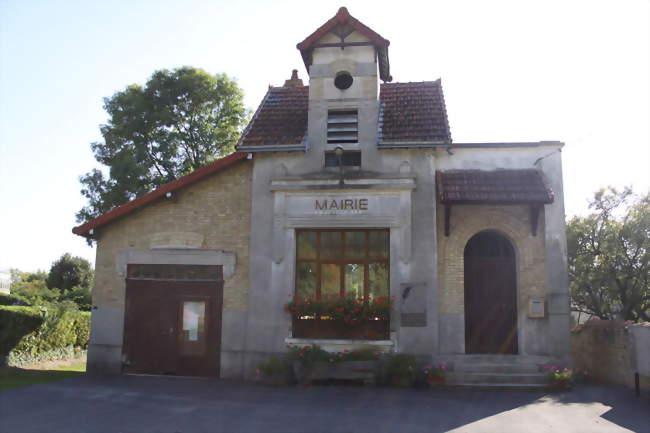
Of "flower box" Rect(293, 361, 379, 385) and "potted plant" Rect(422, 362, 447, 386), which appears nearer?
"potted plant" Rect(422, 362, 447, 386)

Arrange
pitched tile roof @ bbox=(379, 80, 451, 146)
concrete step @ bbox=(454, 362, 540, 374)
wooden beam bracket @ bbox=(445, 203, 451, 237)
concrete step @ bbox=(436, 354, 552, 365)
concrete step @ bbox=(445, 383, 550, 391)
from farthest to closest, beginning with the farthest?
pitched tile roof @ bbox=(379, 80, 451, 146)
wooden beam bracket @ bbox=(445, 203, 451, 237)
concrete step @ bbox=(436, 354, 552, 365)
concrete step @ bbox=(454, 362, 540, 374)
concrete step @ bbox=(445, 383, 550, 391)

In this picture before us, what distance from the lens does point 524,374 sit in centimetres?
1152

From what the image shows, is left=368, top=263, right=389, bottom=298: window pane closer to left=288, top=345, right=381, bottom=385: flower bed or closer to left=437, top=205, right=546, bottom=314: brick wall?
left=437, top=205, right=546, bottom=314: brick wall

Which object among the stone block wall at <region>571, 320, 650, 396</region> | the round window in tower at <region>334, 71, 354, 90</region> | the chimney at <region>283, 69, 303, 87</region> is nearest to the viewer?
the stone block wall at <region>571, 320, 650, 396</region>

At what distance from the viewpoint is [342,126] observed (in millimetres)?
13547

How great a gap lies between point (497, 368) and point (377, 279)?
3251 millimetres

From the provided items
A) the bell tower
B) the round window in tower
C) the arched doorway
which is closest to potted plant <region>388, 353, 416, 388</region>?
the arched doorway

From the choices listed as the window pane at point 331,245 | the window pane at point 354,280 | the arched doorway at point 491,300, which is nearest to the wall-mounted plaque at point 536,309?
the arched doorway at point 491,300

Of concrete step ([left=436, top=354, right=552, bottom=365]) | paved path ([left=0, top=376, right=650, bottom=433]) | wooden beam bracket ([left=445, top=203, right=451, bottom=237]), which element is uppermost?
wooden beam bracket ([left=445, top=203, right=451, bottom=237])

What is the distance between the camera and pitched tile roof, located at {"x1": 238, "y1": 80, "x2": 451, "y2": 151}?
1303 cm

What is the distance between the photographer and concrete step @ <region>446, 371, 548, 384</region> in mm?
11430

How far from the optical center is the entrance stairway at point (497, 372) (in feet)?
37.4

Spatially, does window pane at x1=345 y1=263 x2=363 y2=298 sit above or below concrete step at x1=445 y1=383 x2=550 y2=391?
above

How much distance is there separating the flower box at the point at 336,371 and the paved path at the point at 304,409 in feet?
1.27
